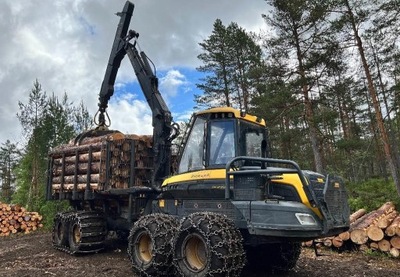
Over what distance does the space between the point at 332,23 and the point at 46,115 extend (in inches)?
706

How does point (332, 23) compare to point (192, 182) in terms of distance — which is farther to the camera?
point (332, 23)

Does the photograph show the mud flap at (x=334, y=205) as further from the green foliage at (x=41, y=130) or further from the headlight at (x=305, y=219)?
the green foliage at (x=41, y=130)

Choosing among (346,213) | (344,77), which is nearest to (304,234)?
(346,213)

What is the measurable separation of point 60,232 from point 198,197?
5.63 metres

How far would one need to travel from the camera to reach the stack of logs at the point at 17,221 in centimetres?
1564

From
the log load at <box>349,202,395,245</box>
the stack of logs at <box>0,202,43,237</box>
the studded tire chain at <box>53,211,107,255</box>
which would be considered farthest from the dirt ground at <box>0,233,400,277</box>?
the stack of logs at <box>0,202,43,237</box>

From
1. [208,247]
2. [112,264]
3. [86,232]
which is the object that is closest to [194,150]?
[208,247]

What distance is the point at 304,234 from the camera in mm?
4875

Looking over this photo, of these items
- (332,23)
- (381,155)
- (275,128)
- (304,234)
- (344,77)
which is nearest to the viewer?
(304,234)

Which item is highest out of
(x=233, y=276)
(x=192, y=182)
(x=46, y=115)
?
(x=46, y=115)

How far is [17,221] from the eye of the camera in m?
15.9

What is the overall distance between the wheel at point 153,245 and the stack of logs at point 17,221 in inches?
441

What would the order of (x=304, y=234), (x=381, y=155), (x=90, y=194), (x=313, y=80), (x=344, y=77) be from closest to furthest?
(x=304, y=234)
(x=90, y=194)
(x=313, y=80)
(x=344, y=77)
(x=381, y=155)

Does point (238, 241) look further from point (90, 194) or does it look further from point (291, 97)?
point (291, 97)
